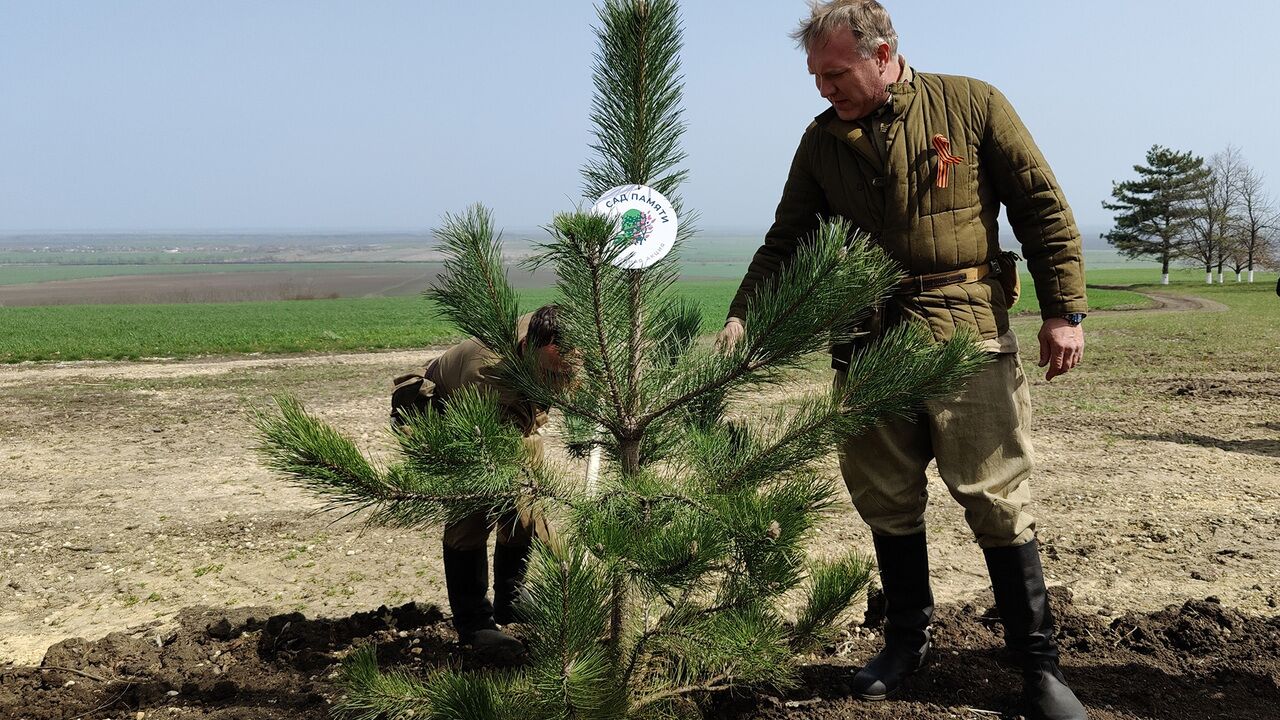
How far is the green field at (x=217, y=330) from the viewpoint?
17734 mm

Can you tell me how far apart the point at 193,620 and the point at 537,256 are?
9.07 feet

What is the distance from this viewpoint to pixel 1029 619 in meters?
2.69

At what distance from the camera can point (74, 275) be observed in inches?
4491

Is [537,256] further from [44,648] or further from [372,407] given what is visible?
[372,407]

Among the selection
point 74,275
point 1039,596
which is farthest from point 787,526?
point 74,275

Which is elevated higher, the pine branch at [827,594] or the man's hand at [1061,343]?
the man's hand at [1061,343]

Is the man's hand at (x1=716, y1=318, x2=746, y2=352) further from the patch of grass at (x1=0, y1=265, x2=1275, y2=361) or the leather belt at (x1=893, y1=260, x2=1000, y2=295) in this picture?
the patch of grass at (x1=0, y1=265, x2=1275, y2=361)

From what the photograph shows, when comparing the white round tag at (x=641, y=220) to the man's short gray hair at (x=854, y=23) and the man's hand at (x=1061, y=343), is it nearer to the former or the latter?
the man's short gray hair at (x=854, y=23)

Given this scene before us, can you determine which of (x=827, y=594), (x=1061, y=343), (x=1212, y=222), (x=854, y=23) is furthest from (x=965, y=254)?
(x=1212, y=222)

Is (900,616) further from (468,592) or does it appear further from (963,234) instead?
(468,592)

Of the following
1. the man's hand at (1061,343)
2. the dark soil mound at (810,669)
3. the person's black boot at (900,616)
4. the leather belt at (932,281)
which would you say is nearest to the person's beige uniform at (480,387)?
the dark soil mound at (810,669)

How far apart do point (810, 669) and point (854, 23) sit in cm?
199

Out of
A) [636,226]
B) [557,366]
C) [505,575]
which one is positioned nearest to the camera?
[636,226]

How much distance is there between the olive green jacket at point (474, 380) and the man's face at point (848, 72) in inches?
47.8
